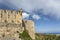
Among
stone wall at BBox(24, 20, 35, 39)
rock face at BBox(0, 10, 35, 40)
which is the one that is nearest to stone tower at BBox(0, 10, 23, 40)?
rock face at BBox(0, 10, 35, 40)

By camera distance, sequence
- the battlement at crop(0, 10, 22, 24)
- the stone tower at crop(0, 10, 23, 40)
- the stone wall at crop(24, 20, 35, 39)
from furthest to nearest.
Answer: the stone wall at crop(24, 20, 35, 39)
the battlement at crop(0, 10, 22, 24)
the stone tower at crop(0, 10, 23, 40)

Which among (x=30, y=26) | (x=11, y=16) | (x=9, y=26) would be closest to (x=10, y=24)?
(x=9, y=26)

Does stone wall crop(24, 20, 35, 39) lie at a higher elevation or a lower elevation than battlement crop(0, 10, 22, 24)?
lower

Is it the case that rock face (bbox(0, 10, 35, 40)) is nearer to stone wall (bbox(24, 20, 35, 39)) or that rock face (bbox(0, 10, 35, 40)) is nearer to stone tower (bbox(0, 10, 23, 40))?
stone tower (bbox(0, 10, 23, 40))

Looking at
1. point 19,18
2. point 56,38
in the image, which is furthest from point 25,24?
point 56,38

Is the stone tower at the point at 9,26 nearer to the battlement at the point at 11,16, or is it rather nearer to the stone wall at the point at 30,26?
the battlement at the point at 11,16

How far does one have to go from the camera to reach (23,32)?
5550 cm

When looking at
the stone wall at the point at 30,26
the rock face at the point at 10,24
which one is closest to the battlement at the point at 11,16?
the rock face at the point at 10,24

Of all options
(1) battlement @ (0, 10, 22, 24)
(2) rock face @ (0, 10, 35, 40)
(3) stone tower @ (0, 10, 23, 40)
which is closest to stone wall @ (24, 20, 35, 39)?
(2) rock face @ (0, 10, 35, 40)

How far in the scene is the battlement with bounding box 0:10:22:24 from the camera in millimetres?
53003

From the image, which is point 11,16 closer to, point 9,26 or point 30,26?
point 9,26

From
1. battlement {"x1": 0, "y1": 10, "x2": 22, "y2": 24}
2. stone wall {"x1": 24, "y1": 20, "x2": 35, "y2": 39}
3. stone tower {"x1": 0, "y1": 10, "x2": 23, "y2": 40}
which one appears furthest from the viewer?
stone wall {"x1": 24, "y1": 20, "x2": 35, "y2": 39}

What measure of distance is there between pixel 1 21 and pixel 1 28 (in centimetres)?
157

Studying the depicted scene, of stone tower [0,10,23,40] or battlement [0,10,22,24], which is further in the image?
battlement [0,10,22,24]
